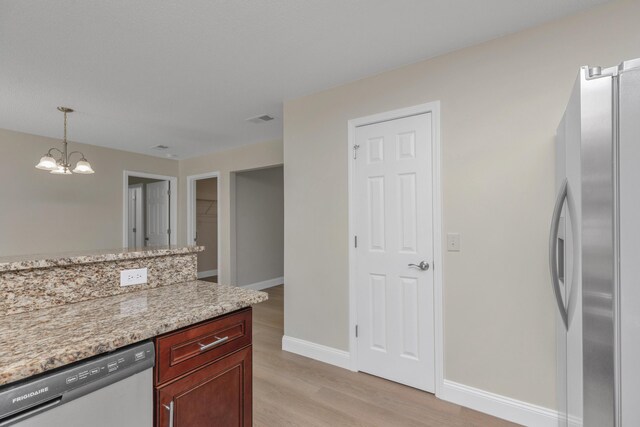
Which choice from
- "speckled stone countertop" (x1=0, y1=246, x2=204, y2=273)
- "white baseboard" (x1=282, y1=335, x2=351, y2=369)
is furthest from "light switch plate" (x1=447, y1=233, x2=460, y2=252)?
"speckled stone countertop" (x1=0, y1=246, x2=204, y2=273)

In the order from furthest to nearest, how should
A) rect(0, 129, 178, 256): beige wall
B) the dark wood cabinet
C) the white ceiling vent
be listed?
rect(0, 129, 178, 256): beige wall
the white ceiling vent
the dark wood cabinet

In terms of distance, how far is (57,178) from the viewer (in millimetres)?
4305

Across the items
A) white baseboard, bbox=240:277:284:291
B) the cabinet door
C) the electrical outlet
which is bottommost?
white baseboard, bbox=240:277:284:291

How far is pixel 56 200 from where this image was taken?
169 inches

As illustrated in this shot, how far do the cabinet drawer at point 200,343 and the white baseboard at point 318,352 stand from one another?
→ 1485 millimetres

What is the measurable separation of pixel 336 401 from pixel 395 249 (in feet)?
3.87

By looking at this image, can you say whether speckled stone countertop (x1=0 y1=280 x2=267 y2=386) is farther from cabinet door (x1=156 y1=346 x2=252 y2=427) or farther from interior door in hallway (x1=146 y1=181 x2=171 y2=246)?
interior door in hallway (x1=146 y1=181 x2=171 y2=246)

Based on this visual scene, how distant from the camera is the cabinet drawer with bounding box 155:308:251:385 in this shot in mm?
1051

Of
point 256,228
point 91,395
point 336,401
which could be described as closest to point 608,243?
point 91,395

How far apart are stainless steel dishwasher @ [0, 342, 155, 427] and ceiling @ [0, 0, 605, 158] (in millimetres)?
1801

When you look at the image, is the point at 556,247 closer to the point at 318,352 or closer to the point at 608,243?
the point at 608,243

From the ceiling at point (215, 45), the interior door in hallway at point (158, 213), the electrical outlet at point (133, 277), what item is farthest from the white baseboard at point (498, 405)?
the interior door in hallway at point (158, 213)

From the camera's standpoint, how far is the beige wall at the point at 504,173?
1.80 metres

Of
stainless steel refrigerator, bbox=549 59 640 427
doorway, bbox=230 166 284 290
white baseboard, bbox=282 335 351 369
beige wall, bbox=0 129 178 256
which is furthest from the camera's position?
doorway, bbox=230 166 284 290
